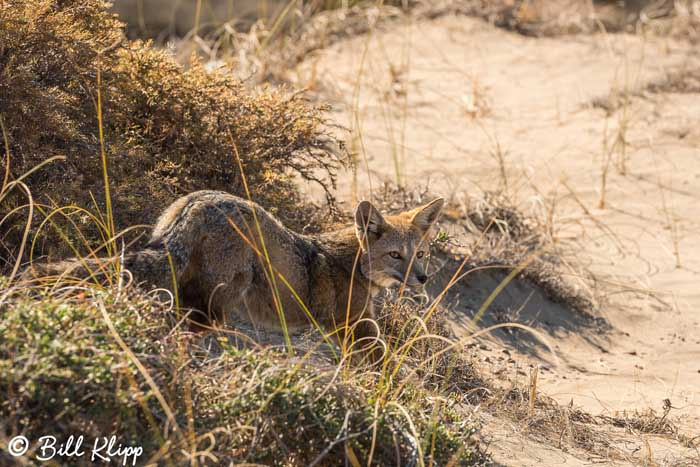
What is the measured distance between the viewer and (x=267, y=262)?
18.0ft

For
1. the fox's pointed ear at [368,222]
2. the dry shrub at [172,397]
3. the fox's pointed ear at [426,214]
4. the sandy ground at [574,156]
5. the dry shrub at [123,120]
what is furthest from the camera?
the sandy ground at [574,156]

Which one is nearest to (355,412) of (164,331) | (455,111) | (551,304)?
(164,331)

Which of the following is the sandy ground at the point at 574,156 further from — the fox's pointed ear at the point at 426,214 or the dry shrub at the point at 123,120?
the fox's pointed ear at the point at 426,214

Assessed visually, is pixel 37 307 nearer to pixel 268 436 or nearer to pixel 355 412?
pixel 268 436

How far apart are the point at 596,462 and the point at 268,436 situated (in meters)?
2.14

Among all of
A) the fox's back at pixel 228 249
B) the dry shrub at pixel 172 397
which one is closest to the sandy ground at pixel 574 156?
the dry shrub at pixel 172 397

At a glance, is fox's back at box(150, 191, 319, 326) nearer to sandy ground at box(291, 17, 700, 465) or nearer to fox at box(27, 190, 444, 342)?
fox at box(27, 190, 444, 342)

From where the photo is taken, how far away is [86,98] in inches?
253

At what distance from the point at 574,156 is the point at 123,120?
6163 mm

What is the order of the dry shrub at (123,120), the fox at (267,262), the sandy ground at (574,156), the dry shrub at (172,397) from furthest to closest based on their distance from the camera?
the sandy ground at (574,156) → the dry shrub at (123,120) → the fox at (267,262) → the dry shrub at (172,397)

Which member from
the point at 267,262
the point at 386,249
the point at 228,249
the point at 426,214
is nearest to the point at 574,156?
the point at 426,214

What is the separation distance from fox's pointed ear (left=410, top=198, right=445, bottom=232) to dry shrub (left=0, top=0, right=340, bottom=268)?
1.09 meters

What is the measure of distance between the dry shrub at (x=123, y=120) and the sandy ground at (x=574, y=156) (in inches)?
51.1

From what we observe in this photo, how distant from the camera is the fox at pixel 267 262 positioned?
5.12 m
